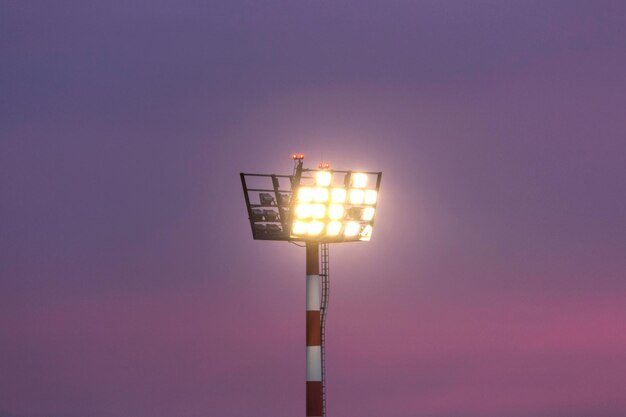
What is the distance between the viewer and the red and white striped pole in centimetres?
9488

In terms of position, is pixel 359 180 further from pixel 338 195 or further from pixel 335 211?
pixel 335 211

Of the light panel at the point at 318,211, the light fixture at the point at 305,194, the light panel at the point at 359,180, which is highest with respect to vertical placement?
the light panel at the point at 359,180

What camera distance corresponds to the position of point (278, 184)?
9494 centimetres

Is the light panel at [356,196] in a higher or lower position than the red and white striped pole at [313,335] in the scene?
higher

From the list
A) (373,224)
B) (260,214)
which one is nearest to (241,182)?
(260,214)

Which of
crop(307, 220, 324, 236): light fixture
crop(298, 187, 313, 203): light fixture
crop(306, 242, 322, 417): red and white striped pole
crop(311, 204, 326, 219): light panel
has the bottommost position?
crop(306, 242, 322, 417): red and white striped pole

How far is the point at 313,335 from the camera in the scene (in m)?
95.6

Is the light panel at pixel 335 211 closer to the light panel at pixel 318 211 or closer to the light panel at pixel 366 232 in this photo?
the light panel at pixel 318 211

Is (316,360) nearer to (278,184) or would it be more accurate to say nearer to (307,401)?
(307,401)

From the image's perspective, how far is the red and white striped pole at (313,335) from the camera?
311 feet

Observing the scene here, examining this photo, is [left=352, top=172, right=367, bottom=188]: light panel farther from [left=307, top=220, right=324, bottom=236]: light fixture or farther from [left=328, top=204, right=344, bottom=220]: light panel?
[left=307, top=220, right=324, bottom=236]: light fixture

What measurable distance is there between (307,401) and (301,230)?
29.5 ft

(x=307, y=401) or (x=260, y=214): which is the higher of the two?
(x=260, y=214)

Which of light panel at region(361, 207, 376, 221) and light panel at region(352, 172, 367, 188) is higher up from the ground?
light panel at region(352, 172, 367, 188)
